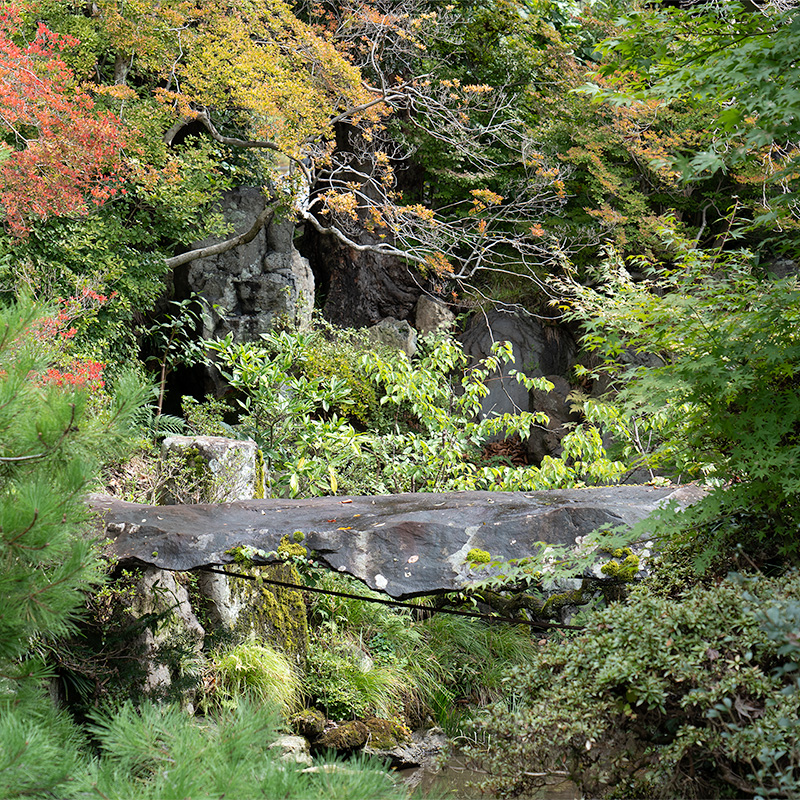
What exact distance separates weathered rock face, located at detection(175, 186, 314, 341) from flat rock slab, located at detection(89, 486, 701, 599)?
15.2 feet

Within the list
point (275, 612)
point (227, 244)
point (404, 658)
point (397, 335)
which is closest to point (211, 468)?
point (275, 612)

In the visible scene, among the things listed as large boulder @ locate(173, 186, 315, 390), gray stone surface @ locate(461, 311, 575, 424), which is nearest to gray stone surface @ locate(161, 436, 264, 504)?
large boulder @ locate(173, 186, 315, 390)

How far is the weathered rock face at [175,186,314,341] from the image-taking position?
24.2 feet

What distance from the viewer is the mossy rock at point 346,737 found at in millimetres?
4316

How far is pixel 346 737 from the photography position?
436cm

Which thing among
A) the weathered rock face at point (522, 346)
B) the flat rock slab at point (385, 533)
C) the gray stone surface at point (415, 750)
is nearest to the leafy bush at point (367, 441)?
the gray stone surface at point (415, 750)

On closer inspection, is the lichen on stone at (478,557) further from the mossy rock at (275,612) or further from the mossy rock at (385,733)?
the mossy rock at (385,733)

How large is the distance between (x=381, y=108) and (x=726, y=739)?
6.37 meters

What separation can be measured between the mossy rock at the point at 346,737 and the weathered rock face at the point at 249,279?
418 cm

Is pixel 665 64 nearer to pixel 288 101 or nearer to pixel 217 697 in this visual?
pixel 217 697

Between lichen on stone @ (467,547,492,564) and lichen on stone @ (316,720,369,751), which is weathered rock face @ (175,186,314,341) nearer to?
lichen on stone @ (316,720,369,751)

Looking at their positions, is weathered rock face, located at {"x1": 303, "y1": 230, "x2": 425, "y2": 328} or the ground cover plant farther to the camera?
weathered rock face, located at {"x1": 303, "y1": 230, "x2": 425, "y2": 328}

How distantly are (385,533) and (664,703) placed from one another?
1.20 meters

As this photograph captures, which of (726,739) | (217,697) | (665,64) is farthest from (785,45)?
(217,697)
